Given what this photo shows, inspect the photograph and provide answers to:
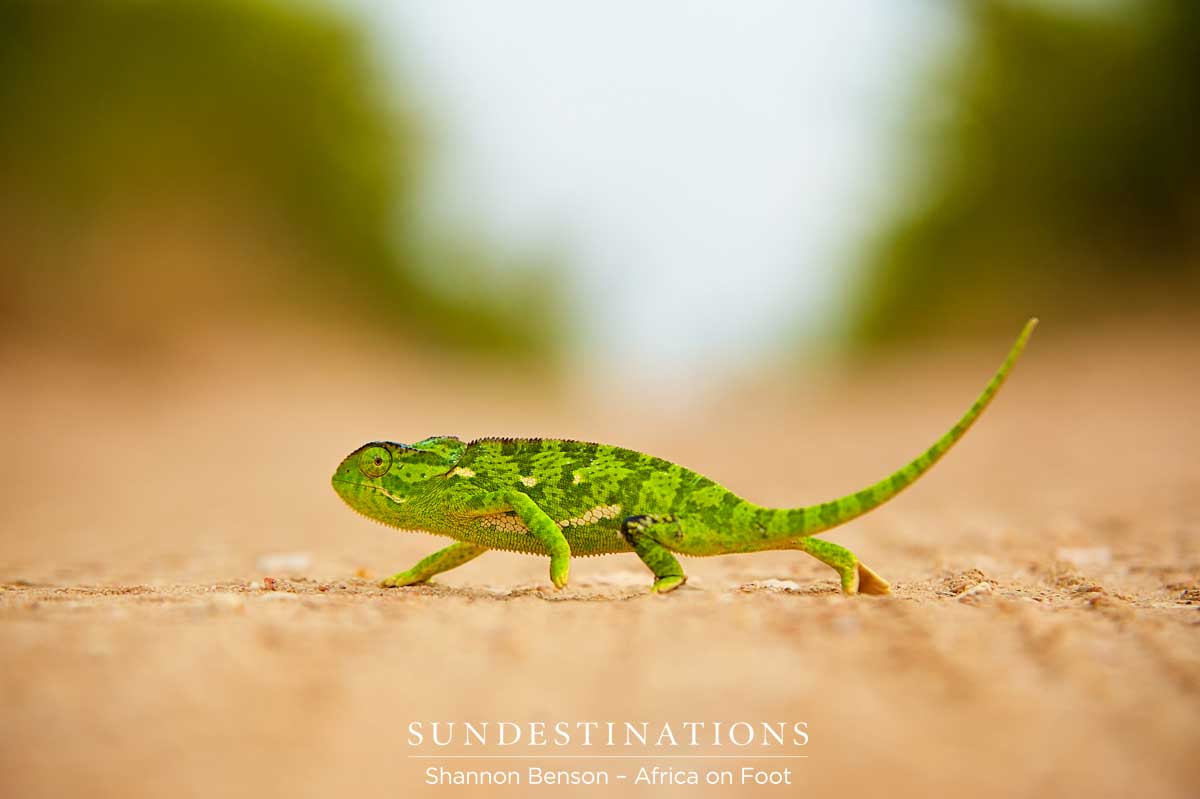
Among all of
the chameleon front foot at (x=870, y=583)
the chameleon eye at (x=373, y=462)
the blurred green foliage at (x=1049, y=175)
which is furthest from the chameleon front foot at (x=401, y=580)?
the blurred green foliage at (x=1049, y=175)

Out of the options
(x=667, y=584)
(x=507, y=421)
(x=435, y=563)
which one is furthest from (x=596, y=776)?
(x=507, y=421)

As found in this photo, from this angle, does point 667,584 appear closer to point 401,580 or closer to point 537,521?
point 537,521

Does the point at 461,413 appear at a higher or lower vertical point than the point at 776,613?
higher

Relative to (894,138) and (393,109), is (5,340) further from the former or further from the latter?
(894,138)

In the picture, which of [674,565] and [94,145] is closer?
[674,565]

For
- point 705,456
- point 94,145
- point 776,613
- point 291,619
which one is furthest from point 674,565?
point 94,145

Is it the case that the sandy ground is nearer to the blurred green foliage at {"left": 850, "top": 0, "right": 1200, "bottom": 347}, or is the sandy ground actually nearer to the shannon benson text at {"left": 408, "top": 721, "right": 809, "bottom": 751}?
the shannon benson text at {"left": 408, "top": 721, "right": 809, "bottom": 751}

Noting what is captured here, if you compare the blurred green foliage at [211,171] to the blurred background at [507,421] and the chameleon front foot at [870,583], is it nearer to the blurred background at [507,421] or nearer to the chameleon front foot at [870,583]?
the blurred background at [507,421]
